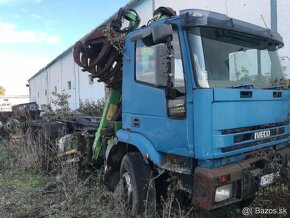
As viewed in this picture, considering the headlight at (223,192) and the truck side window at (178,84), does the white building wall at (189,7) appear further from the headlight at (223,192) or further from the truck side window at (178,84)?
the headlight at (223,192)

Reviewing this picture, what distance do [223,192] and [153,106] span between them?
1.39 m

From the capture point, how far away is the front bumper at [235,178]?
3.62 metres

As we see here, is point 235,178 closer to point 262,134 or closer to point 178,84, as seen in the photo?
point 262,134

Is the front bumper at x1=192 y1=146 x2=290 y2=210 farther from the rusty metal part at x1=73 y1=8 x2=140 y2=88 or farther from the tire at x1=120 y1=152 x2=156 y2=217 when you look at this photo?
the rusty metal part at x1=73 y1=8 x2=140 y2=88

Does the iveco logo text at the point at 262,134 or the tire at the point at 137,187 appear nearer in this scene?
the iveco logo text at the point at 262,134

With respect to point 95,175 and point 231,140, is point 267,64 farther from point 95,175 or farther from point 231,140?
point 95,175

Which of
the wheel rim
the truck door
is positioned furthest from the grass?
the truck door

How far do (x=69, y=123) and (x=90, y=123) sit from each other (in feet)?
4.13

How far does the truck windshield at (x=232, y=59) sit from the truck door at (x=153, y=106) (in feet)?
0.78

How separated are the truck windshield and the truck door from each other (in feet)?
0.78

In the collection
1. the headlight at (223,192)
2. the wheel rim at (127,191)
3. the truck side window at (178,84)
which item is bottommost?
the wheel rim at (127,191)

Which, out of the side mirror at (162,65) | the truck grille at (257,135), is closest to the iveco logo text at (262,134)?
the truck grille at (257,135)

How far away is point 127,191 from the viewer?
193 inches

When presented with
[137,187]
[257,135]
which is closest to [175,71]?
[257,135]
